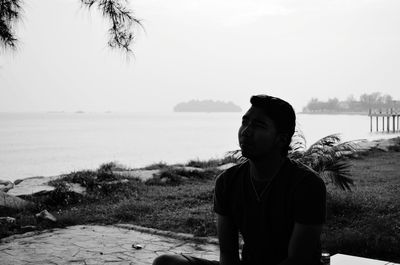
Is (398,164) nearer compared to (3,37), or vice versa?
(3,37)

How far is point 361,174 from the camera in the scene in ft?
39.7

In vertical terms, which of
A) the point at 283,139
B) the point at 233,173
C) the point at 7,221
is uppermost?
the point at 283,139

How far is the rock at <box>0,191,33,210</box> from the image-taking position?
7.58m

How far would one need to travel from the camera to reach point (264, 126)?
2.52 m

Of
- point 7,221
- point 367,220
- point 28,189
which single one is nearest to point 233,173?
point 367,220

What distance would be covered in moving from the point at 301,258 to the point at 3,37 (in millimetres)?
5139

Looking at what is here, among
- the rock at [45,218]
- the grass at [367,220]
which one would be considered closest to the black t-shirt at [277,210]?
the grass at [367,220]

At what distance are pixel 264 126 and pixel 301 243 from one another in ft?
2.09

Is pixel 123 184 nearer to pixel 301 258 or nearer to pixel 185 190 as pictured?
pixel 185 190

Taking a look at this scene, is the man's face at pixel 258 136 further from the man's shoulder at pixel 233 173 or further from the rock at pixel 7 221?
the rock at pixel 7 221

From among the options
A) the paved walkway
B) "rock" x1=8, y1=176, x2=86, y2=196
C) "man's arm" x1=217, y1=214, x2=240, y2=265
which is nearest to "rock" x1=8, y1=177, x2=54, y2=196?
"rock" x1=8, y1=176, x2=86, y2=196

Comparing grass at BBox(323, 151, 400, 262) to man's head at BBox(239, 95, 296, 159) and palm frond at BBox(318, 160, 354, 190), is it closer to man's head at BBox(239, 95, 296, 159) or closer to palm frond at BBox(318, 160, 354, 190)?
palm frond at BBox(318, 160, 354, 190)

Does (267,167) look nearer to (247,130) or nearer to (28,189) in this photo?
(247,130)

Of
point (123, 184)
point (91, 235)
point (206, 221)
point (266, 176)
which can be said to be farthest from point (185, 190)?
point (266, 176)
